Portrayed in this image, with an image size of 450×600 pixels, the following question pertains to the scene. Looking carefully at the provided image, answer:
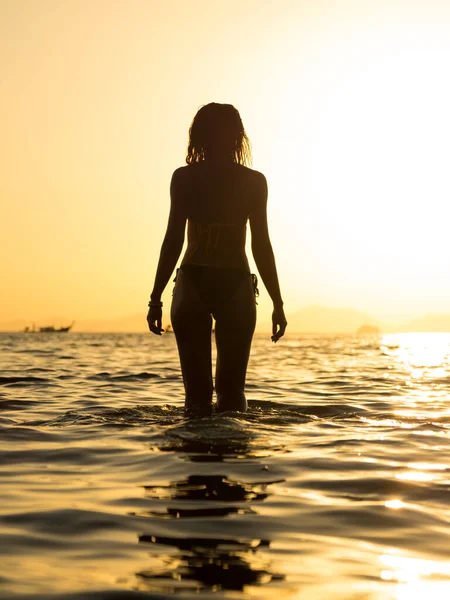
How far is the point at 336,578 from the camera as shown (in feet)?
8.87

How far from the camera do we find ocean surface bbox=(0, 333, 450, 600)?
2660 millimetres

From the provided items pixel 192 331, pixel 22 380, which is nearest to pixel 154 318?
pixel 192 331

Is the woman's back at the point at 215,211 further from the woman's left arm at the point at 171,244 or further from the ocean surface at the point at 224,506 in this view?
the ocean surface at the point at 224,506

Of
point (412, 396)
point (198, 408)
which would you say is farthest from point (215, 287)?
point (412, 396)

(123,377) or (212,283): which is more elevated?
(212,283)

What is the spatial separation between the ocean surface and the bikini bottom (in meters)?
0.99

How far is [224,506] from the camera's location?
12.0 feet

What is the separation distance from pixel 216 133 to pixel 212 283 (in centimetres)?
127

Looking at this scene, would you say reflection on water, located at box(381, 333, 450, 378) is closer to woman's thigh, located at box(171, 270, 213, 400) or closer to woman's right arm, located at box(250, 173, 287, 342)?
woman's right arm, located at box(250, 173, 287, 342)

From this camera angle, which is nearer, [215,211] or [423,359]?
[215,211]

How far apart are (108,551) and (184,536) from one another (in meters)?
0.35

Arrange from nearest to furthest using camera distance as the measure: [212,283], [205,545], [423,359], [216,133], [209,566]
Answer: [209,566] < [205,545] < [212,283] < [216,133] < [423,359]

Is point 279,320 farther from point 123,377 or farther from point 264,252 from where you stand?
point 123,377

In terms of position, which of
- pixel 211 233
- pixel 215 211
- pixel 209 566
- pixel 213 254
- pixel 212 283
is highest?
pixel 215 211
